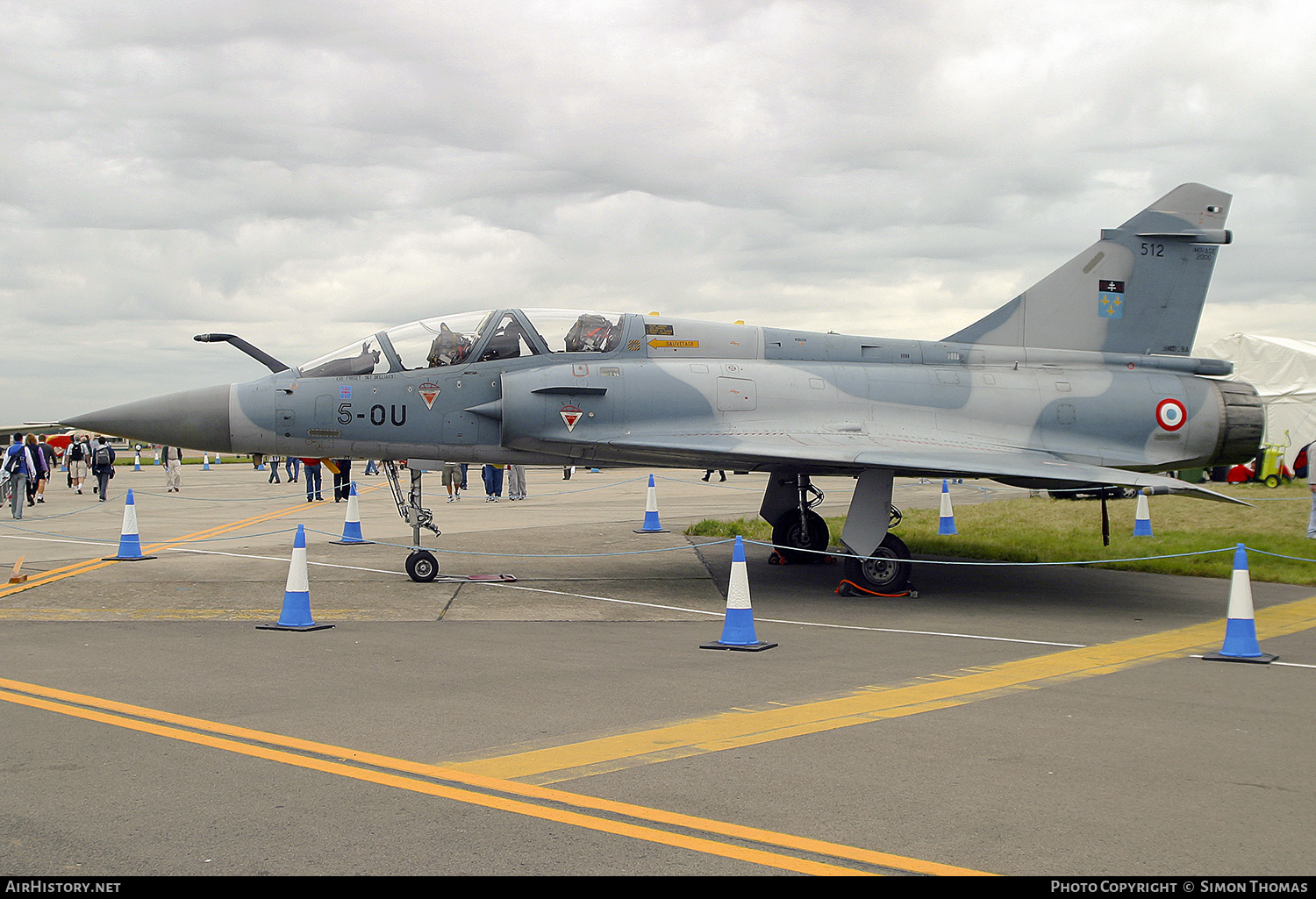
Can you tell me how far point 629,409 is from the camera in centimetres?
1155

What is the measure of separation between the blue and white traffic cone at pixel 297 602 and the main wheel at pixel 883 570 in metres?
5.64

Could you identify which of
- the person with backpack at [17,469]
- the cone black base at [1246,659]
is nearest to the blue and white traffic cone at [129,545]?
the person with backpack at [17,469]

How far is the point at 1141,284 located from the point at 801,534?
546 centimetres

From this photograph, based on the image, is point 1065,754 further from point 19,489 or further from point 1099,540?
point 19,489

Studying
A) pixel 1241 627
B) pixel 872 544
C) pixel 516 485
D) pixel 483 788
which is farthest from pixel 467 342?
pixel 516 485

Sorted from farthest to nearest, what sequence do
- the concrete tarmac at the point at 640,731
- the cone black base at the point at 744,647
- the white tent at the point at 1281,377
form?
the white tent at the point at 1281,377
the cone black base at the point at 744,647
the concrete tarmac at the point at 640,731

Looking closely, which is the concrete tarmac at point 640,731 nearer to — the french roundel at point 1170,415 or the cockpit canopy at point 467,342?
the french roundel at point 1170,415

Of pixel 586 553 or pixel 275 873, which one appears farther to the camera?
pixel 586 553

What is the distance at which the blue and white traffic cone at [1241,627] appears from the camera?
7.75 m

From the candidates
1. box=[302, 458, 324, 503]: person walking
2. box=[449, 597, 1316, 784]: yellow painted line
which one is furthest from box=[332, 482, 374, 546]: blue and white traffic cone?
box=[449, 597, 1316, 784]: yellow painted line

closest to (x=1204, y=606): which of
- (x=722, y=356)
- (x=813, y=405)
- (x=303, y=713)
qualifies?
(x=813, y=405)

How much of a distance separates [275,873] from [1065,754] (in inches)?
150

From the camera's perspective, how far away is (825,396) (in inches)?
475

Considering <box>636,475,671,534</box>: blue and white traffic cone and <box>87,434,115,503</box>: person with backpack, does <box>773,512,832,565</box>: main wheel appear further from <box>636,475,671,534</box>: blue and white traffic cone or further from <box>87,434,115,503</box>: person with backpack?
<box>87,434,115,503</box>: person with backpack
